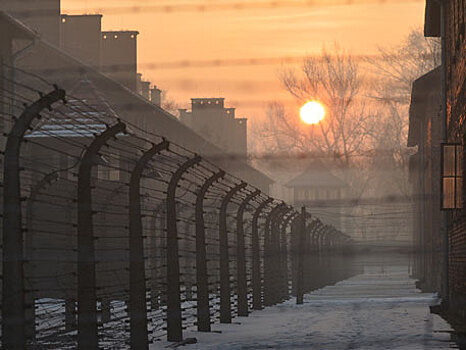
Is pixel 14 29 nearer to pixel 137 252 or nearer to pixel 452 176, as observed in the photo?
pixel 452 176

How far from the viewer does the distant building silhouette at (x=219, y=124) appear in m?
64.6

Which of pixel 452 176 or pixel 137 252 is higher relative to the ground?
pixel 452 176

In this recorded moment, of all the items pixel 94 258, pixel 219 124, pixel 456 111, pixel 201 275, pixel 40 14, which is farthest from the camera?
pixel 219 124

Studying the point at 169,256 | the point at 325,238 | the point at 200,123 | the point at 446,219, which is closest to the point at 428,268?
the point at 325,238

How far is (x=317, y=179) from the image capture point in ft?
284

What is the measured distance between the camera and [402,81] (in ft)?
190

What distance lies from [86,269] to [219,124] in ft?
196

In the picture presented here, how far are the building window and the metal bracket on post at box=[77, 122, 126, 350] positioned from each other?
9.29m

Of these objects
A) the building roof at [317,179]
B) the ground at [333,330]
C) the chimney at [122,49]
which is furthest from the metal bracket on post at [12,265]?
the building roof at [317,179]

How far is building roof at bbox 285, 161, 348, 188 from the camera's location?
85875 millimetres

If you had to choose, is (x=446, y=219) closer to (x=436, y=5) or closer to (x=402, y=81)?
(x=436, y=5)

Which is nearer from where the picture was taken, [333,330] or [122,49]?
[333,330]

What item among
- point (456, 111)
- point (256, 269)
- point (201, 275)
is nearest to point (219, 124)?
point (256, 269)

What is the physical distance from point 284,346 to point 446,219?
924 centimetres
